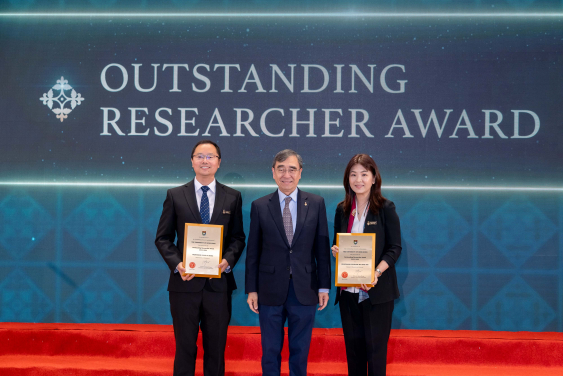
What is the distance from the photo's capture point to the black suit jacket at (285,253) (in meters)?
2.35

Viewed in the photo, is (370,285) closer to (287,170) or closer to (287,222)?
(287,222)

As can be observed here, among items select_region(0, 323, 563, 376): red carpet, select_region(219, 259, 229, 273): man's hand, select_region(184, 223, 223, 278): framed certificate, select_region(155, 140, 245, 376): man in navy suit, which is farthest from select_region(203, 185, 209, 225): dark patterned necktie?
select_region(0, 323, 563, 376): red carpet

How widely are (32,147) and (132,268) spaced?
1336 mm

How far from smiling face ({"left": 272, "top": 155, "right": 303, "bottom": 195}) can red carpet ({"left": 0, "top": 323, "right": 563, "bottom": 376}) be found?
1.40 meters

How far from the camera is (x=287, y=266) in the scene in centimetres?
235

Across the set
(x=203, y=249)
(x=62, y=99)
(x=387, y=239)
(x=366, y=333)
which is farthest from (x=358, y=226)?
(x=62, y=99)

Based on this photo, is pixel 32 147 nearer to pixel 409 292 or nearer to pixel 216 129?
pixel 216 129

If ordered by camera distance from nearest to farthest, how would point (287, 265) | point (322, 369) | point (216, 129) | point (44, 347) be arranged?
point (287, 265) → point (322, 369) → point (44, 347) → point (216, 129)

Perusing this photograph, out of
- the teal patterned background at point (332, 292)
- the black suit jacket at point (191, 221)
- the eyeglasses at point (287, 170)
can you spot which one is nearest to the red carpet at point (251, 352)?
the teal patterned background at point (332, 292)

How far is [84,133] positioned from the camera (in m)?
3.57

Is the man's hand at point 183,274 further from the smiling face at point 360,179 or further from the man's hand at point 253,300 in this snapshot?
the smiling face at point 360,179

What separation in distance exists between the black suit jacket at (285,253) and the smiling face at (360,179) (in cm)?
23

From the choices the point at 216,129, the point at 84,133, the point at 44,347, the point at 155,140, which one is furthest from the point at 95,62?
the point at 44,347

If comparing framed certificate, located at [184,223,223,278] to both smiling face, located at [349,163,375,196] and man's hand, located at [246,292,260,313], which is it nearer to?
man's hand, located at [246,292,260,313]
